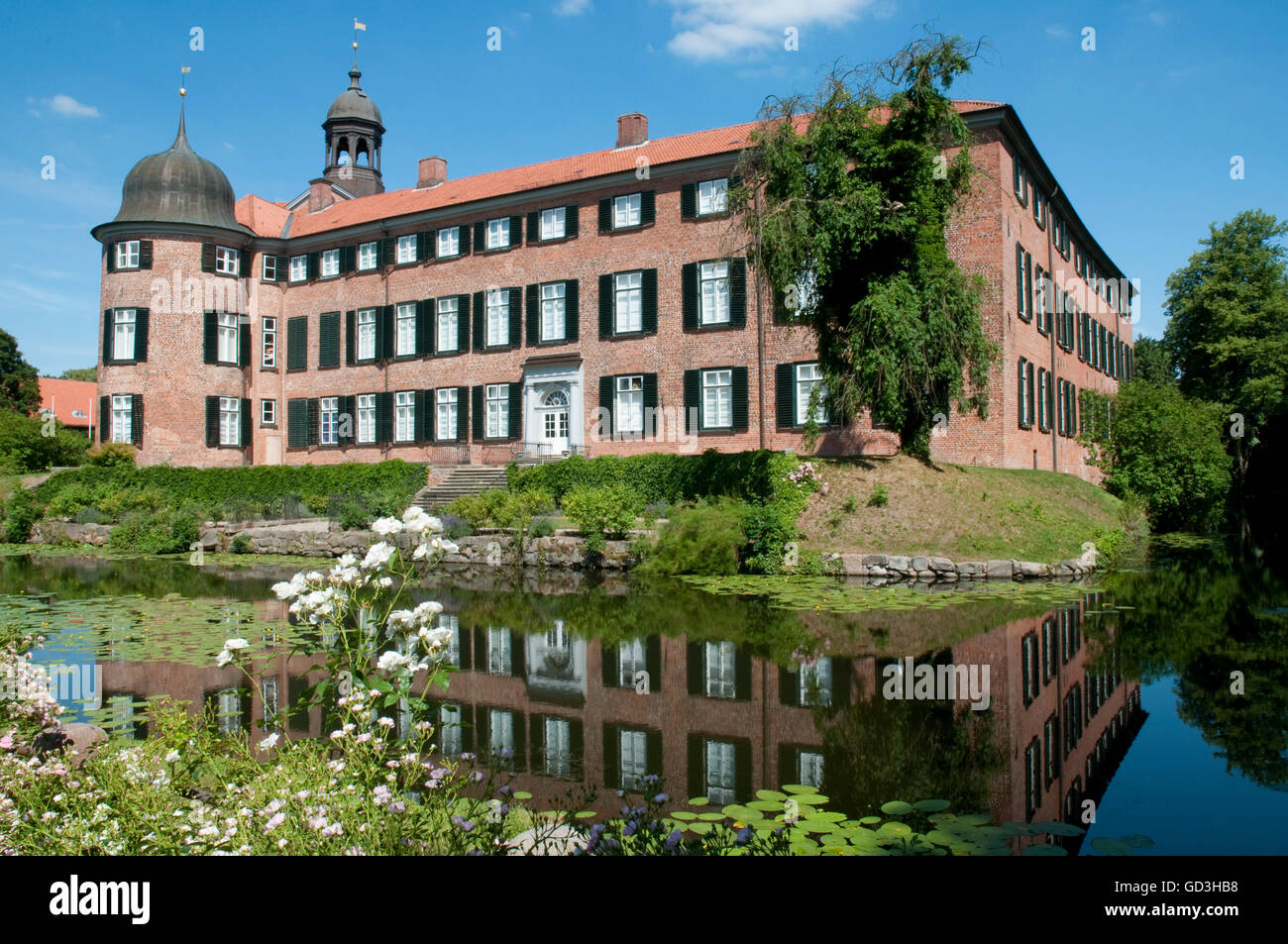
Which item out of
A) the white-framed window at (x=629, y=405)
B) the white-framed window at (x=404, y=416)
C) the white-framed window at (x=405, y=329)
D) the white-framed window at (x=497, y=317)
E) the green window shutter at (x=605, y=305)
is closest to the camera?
the white-framed window at (x=629, y=405)

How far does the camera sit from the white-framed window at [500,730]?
18.2ft

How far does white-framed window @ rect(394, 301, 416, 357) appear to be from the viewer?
29.7 m

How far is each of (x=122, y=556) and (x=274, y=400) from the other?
12717 millimetres

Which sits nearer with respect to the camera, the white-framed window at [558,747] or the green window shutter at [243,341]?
the white-framed window at [558,747]

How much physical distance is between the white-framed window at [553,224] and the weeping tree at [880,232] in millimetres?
9641

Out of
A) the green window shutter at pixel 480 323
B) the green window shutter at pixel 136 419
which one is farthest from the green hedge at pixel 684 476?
the green window shutter at pixel 136 419

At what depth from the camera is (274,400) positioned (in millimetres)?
32156

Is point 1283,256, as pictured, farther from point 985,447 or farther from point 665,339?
point 665,339

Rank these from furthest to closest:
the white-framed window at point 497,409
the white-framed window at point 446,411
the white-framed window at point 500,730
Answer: the white-framed window at point 446,411 < the white-framed window at point 497,409 < the white-framed window at point 500,730

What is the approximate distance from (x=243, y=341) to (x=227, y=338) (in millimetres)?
618

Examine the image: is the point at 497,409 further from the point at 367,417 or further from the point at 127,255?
the point at 127,255

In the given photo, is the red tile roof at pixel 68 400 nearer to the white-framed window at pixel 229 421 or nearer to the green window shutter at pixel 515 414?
the white-framed window at pixel 229 421

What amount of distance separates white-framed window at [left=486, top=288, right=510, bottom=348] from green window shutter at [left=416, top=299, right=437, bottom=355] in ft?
7.34

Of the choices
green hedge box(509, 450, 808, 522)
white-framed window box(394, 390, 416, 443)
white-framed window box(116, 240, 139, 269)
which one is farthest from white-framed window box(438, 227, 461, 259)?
white-framed window box(116, 240, 139, 269)
